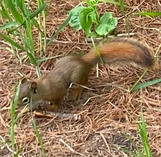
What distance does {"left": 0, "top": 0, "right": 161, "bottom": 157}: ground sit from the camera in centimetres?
327

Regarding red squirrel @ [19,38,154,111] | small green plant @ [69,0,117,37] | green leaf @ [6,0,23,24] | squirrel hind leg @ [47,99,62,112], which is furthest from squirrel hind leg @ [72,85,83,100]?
green leaf @ [6,0,23,24]

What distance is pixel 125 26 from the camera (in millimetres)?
4168

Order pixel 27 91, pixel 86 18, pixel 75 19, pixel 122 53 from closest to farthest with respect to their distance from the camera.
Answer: pixel 27 91 → pixel 122 53 → pixel 86 18 → pixel 75 19

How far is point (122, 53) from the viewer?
3.61 metres

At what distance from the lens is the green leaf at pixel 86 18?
147 inches

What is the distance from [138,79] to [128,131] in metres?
0.49

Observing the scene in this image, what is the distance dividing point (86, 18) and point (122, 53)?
36 centimetres

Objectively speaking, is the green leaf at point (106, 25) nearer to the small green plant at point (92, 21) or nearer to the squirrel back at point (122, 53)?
the small green plant at point (92, 21)

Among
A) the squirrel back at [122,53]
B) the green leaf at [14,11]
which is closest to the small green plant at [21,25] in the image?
the green leaf at [14,11]

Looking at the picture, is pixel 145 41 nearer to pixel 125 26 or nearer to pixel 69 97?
pixel 125 26

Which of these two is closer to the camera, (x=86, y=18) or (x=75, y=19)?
(x=86, y=18)

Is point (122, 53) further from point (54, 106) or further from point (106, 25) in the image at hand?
point (54, 106)

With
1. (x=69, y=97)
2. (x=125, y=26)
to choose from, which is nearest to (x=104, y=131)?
(x=69, y=97)

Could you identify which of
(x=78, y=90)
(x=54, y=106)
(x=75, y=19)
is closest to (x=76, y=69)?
(x=78, y=90)
